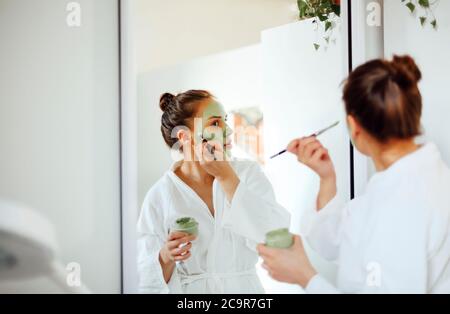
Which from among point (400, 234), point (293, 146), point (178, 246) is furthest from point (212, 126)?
point (400, 234)

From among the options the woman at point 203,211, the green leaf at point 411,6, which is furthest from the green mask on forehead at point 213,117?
the green leaf at point 411,6

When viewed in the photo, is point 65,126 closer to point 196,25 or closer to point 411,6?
point 196,25

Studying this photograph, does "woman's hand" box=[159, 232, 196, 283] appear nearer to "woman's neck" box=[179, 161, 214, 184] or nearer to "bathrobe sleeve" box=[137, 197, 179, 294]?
"bathrobe sleeve" box=[137, 197, 179, 294]

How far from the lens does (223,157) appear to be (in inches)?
59.7

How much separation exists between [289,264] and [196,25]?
0.69 metres

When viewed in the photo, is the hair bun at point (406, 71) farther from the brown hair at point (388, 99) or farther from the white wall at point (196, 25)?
the white wall at point (196, 25)

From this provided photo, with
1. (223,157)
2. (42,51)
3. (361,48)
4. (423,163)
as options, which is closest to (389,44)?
(361,48)

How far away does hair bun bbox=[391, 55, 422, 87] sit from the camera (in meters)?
1.41

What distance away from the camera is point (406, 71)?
56.0 inches

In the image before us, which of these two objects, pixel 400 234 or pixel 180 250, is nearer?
pixel 400 234

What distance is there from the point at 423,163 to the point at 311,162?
29 cm

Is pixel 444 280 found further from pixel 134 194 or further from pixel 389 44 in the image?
pixel 134 194

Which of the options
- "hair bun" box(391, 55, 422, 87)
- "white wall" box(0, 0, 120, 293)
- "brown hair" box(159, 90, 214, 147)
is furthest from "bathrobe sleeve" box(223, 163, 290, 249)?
"hair bun" box(391, 55, 422, 87)

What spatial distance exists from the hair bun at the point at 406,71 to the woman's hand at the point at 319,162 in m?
0.27
